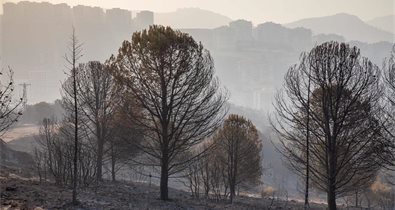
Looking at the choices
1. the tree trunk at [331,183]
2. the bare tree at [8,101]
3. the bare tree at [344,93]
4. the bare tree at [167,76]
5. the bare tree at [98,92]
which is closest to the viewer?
the bare tree at [8,101]

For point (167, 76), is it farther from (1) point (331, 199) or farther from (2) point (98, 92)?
(2) point (98, 92)

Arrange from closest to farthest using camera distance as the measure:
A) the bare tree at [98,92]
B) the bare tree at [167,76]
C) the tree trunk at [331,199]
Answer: the tree trunk at [331,199], the bare tree at [167,76], the bare tree at [98,92]

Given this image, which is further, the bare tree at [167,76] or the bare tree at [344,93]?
the bare tree at [167,76]

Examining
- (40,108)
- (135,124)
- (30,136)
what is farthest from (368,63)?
(40,108)

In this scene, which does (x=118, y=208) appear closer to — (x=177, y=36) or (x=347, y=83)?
(x=177, y=36)

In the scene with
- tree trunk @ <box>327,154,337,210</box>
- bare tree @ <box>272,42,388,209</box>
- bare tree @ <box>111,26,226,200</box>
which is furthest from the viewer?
bare tree @ <box>111,26,226,200</box>

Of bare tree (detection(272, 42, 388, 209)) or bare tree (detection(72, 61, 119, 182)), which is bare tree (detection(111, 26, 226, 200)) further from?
bare tree (detection(72, 61, 119, 182))

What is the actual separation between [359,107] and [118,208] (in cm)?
830

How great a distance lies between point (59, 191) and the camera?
14.4 m

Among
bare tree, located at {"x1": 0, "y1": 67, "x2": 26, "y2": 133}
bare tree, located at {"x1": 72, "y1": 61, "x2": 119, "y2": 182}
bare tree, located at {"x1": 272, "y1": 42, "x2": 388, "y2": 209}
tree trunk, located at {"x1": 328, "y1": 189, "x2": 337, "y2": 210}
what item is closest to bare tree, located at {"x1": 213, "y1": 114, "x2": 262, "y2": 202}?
bare tree, located at {"x1": 72, "y1": 61, "x2": 119, "y2": 182}

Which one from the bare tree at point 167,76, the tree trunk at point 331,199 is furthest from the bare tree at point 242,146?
the tree trunk at point 331,199

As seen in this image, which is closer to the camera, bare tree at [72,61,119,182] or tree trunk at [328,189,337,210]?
tree trunk at [328,189,337,210]

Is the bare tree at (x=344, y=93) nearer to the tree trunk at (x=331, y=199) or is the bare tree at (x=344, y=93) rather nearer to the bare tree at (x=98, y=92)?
the tree trunk at (x=331, y=199)

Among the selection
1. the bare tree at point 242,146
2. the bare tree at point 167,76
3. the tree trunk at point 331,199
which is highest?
the bare tree at point 167,76
